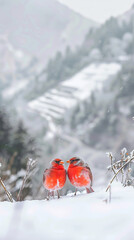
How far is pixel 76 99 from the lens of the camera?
2341 cm

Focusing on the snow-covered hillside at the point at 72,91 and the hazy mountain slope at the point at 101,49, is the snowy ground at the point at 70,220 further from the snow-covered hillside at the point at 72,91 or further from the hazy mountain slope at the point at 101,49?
the hazy mountain slope at the point at 101,49

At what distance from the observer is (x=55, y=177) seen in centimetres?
77

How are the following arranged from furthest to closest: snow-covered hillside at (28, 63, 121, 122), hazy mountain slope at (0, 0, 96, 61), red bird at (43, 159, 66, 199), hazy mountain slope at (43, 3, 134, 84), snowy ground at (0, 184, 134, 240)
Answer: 1. hazy mountain slope at (0, 0, 96, 61)
2. hazy mountain slope at (43, 3, 134, 84)
3. snow-covered hillside at (28, 63, 121, 122)
4. red bird at (43, 159, 66, 199)
5. snowy ground at (0, 184, 134, 240)

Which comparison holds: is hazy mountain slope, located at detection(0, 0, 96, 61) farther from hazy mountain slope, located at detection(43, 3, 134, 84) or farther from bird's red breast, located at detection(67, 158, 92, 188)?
bird's red breast, located at detection(67, 158, 92, 188)

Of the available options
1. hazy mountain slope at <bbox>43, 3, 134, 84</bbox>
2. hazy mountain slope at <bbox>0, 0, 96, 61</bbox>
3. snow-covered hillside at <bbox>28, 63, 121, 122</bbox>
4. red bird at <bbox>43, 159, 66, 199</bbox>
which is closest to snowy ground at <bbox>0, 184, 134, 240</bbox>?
red bird at <bbox>43, 159, 66, 199</bbox>

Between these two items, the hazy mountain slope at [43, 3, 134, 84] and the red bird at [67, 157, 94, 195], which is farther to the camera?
the hazy mountain slope at [43, 3, 134, 84]

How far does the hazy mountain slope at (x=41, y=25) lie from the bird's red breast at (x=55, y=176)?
2769 cm

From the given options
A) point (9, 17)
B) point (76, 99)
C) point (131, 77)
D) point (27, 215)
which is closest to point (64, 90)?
point (76, 99)

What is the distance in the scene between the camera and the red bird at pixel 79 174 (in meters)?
0.79

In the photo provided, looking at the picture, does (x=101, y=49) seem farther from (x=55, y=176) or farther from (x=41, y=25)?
(x=55, y=176)

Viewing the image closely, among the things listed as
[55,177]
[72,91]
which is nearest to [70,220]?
[55,177]

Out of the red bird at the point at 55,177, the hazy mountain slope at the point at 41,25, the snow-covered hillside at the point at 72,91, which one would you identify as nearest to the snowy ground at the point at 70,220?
the red bird at the point at 55,177

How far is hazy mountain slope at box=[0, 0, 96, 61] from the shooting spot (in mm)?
27906

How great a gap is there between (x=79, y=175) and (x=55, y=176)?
0.25ft
